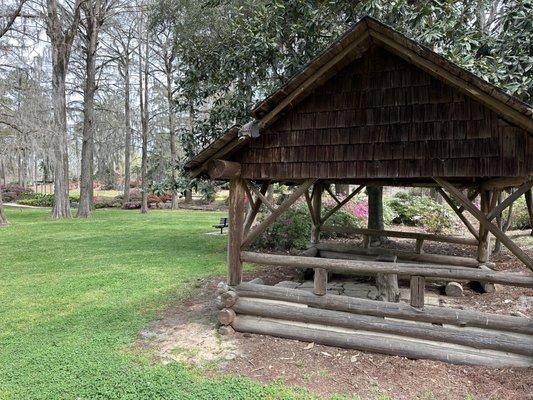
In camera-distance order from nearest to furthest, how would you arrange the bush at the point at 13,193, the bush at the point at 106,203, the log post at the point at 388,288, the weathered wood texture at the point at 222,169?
the weathered wood texture at the point at 222,169
the log post at the point at 388,288
the bush at the point at 106,203
the bush at the point at 13,193

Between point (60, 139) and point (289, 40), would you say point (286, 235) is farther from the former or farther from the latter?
point (60, 139)

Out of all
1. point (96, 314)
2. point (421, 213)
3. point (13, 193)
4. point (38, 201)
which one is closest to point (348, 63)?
point (96, 314)

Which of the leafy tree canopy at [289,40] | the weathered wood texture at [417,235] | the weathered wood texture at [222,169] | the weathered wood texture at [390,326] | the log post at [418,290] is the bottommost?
the weathered wood texture at [390,326]

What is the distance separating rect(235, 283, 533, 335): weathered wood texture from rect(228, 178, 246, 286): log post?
0.22 meters

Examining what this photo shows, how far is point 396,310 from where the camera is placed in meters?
5.45

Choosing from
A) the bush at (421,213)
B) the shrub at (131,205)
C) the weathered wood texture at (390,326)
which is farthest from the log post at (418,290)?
the shrub at (131,205)

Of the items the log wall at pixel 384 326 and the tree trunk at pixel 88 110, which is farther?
the tree trunk at pixel 88 110

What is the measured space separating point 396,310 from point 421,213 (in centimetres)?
1318

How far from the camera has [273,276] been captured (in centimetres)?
978

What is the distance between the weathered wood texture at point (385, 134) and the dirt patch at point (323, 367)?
7.85ft

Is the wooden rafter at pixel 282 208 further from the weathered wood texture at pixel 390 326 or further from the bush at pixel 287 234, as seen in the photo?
the bush at pixel 287 234

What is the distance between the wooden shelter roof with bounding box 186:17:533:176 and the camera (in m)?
4.63

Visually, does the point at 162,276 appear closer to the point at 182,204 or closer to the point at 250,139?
the point at 250,139

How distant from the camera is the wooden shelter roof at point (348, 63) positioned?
15.2ft
